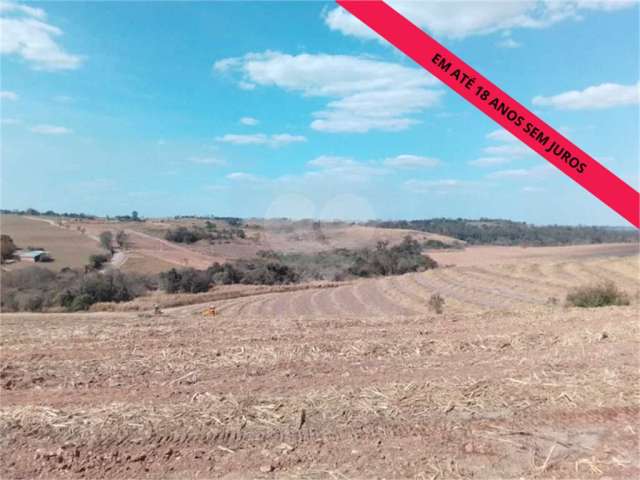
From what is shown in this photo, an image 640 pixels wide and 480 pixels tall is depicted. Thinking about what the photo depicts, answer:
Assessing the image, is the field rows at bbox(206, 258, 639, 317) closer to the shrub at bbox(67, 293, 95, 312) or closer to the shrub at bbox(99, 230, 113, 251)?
the shrub at bbox(67, 293, 95, 312)

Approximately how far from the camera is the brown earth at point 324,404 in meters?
3.55

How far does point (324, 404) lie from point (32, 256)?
4654 centimetres

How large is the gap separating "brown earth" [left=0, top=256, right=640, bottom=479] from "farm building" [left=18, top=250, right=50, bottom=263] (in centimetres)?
3994

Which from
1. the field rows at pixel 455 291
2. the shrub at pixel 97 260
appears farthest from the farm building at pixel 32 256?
the field rows at pixel 455 291

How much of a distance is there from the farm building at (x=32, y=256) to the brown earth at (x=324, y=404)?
3994 centimetres

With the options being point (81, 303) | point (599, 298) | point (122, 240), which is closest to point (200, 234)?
point (122, 240)

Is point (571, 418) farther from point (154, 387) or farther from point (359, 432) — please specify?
point (154, 387)

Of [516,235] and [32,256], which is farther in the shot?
[516,235]

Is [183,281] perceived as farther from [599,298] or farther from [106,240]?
[599,298]

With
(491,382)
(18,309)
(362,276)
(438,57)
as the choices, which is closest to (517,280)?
(362,276)

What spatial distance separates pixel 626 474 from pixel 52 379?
5282 millimetres

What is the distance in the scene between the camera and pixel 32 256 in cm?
4419

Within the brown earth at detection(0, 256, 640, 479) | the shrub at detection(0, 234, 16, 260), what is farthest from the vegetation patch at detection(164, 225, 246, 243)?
the brown earth at detection(0, 256, 640, 479)

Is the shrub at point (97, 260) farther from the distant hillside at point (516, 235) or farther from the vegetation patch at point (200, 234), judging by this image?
the distant hillside at point (516, 235)
